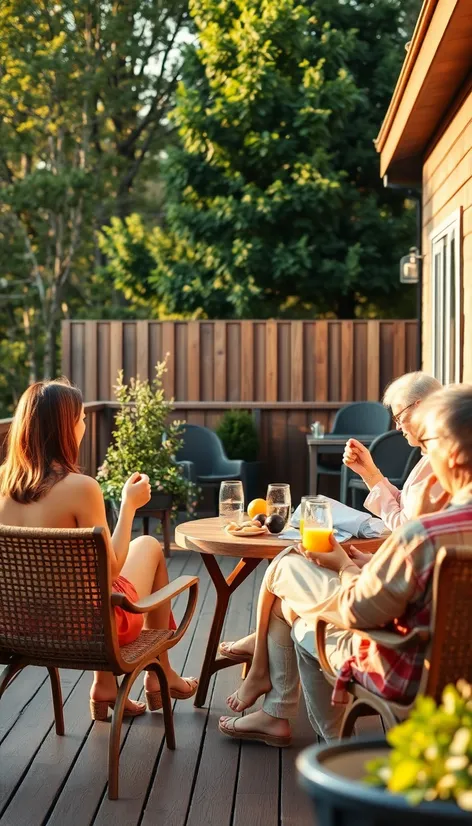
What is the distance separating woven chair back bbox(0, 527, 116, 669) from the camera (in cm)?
293

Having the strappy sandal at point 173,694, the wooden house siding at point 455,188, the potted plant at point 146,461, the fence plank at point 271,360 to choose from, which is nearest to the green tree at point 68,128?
the fence plank at point 271,360

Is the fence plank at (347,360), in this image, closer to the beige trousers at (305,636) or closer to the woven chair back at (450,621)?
the beige trousers at (305,636)

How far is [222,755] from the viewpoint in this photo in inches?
134

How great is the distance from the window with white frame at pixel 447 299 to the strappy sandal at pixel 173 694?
2.52 meters

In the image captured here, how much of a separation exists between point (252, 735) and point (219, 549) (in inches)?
24.7

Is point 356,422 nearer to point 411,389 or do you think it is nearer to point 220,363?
point 220,363

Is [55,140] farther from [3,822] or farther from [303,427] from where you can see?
[3,822]

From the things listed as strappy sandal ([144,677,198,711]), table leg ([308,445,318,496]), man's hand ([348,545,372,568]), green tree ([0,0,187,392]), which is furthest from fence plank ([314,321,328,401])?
green tree ([0,0,187,392])

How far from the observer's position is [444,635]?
2.38 m

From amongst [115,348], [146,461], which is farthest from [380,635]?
[115,348]

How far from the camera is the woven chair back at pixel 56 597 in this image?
9.62ft

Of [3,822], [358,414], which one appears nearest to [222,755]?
[3,822]

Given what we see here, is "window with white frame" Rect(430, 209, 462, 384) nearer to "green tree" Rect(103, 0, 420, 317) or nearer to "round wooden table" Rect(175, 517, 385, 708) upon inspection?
"round wooden table" Rect(175, 517, 385, 708)

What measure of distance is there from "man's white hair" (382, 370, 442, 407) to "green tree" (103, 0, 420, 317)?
9.79 m
